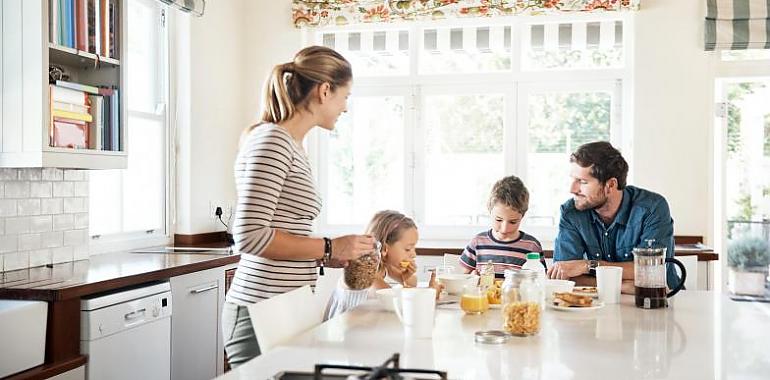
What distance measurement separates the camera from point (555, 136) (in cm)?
491

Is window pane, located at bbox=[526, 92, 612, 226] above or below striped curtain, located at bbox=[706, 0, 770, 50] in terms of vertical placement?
below

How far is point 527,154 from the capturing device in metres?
4.94

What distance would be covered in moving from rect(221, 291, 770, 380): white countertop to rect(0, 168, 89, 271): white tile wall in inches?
65.6

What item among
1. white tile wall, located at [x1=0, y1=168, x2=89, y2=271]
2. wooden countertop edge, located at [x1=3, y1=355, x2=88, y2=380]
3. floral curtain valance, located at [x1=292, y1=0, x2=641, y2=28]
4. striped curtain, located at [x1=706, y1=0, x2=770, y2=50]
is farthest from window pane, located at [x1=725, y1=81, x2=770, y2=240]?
wooden countertop edge, located at [x1=3, y1=355, x2=88, y2=380]

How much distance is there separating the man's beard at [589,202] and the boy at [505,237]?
0.39m

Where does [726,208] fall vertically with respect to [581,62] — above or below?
below

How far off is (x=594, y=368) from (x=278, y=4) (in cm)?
416

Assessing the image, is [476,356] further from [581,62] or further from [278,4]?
[278,4]

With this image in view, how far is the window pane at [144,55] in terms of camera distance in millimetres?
4199

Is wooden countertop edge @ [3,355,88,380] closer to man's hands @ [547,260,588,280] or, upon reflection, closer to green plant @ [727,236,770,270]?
man's hands @ [547,260,588,280]

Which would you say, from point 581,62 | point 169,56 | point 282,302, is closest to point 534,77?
point 581,62

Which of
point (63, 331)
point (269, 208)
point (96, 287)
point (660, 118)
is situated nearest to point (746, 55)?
point (660, 118)

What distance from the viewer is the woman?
6.28 ft

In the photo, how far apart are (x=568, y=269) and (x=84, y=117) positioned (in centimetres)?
201
